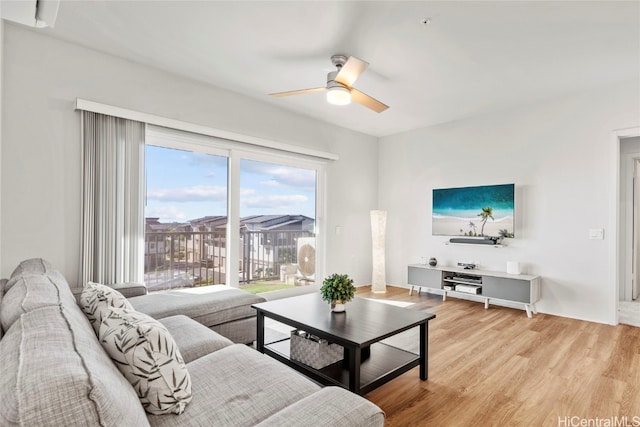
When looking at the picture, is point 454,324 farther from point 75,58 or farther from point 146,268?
point 75,58

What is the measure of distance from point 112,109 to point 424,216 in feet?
14.2

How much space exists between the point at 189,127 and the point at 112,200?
3.53 feet

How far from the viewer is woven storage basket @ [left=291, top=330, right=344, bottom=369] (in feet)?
7.34

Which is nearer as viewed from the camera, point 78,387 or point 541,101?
point 78,387

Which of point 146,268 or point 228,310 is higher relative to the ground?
point 146,268

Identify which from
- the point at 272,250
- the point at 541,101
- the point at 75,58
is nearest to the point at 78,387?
the point at 75,58

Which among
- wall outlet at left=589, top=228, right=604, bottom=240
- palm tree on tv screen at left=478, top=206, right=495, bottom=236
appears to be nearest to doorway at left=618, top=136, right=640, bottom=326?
Result: wall outlet at left=589, top=228, right=604, bottom=240

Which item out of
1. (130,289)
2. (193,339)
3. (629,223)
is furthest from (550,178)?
(130,289)

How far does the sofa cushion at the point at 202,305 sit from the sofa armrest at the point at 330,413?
1680 millimetres

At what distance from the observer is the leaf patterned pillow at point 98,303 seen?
4.67ft

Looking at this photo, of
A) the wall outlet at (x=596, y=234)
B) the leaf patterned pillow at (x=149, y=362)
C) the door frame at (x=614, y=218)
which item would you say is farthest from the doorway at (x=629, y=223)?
the leaf patterned pillow at (x=149, y=362)

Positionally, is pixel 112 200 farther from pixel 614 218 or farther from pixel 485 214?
pixel 614 218

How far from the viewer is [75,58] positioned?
2975 millimetres

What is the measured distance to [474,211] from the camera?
4.65 m
